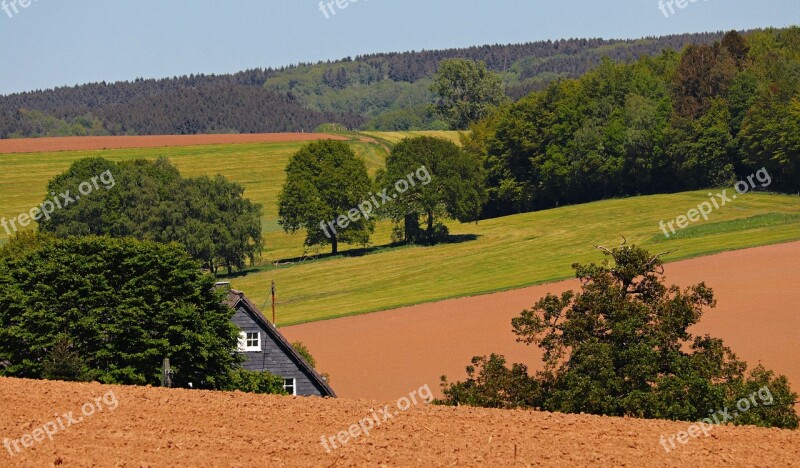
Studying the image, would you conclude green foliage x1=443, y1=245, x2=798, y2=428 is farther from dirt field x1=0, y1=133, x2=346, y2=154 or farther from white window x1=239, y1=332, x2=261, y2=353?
dirt field x1=0, y1=133, x2=346, y2=154

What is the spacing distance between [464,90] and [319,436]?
Result: 175m

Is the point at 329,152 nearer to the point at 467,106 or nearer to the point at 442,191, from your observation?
the point at 442,191

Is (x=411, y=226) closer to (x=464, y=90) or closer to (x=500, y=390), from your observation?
(x=500, y=390)

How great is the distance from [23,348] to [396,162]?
69.5 metres

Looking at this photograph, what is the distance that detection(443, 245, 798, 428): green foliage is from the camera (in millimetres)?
29594

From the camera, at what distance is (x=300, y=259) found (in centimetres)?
9862

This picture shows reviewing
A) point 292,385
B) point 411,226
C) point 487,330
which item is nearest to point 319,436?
point 292,385

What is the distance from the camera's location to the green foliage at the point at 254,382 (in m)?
37.6

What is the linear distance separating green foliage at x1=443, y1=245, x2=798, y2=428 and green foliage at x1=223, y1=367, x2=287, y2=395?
7.39 metres

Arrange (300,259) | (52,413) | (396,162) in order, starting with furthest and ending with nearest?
(396,162)
(300,259)
(52,413)

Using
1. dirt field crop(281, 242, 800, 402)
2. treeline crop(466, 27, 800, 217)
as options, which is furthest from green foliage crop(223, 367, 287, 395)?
treeline crop(466, 27, 800, 217)

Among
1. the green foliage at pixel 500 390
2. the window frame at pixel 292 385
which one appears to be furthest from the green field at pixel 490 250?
the green foliage at pixel 500 390

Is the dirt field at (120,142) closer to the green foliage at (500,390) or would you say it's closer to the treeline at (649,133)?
the treeline at (649,133)

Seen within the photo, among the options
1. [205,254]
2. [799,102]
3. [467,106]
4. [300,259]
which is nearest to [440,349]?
[205,254]
